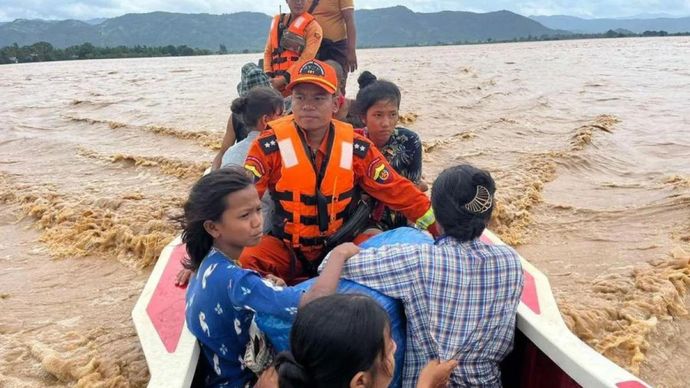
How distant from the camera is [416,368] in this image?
5.82ft

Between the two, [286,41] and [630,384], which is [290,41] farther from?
[630,384]

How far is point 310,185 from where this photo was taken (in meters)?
2.50

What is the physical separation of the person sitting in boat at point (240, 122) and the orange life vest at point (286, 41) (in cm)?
26

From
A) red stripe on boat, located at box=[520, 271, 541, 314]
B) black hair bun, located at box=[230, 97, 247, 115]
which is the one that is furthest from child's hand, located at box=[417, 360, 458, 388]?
black hair bun, located at box=[230, 97, 247, 115]

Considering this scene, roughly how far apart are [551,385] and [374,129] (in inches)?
61.9

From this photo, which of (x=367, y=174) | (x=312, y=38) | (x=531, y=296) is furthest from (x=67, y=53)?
(x=531, y=296)

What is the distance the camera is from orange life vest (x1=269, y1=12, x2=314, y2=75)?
416 cm

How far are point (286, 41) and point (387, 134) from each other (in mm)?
1530

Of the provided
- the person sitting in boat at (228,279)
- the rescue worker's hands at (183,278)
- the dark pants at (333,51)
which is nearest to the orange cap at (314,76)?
the person sitting in boat at (228,279)

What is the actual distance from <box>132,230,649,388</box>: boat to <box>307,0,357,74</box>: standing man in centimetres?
257

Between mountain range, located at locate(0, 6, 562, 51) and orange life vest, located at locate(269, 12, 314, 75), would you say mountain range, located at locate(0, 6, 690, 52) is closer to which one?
mountain range, located at locate(0, 6, 562, 51)

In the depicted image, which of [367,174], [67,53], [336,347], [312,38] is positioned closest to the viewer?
[336,347]

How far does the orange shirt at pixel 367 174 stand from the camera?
255 cm

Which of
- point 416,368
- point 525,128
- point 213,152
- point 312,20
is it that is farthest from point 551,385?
point 525,128
